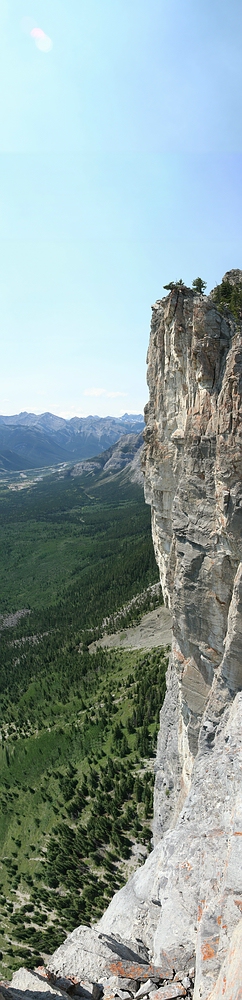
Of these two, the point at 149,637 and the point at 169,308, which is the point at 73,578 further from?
the point at 169,308

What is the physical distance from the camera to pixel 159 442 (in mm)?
23781

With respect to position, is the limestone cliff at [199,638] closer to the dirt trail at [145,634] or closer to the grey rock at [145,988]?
the grey rock at [145,988]

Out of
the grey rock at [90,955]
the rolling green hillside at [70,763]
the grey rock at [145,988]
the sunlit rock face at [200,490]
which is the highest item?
the sunlit rock face at [200,490]

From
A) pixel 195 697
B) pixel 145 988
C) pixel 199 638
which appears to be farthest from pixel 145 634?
pixel 145 988

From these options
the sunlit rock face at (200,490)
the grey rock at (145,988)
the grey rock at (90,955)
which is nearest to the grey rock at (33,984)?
the grey rock at (90,955)

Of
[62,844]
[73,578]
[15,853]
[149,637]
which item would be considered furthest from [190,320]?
[73,578]

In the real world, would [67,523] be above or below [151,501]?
below

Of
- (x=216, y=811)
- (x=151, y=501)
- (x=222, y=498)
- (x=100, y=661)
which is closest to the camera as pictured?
(x=216, y=811)

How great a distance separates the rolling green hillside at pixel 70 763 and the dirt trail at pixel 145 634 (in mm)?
2331

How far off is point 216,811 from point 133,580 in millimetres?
77562

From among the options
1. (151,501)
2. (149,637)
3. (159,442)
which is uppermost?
(159,442)

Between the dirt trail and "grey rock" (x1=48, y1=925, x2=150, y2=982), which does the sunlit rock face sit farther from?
the dirt trail

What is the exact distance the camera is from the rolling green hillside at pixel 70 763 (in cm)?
2827

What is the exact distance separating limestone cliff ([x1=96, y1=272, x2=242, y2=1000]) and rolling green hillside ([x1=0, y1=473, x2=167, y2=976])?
9015 millimetres
